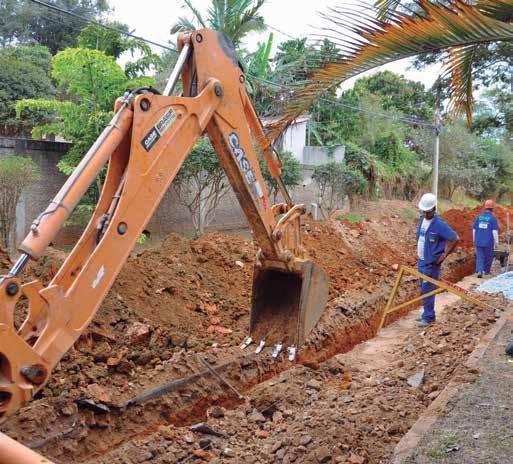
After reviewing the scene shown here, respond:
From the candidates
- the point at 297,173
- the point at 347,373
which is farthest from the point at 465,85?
the point at 297,173

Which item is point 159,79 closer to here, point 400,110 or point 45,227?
point 400,110

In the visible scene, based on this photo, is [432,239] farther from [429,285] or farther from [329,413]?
[329,413]

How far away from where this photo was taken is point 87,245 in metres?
3.84

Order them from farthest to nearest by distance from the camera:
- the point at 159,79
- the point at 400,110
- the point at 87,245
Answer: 1. the point at 400,110
2. the point at 159,79
3. the point at 87,245

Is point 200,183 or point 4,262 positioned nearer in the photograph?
point 4,262

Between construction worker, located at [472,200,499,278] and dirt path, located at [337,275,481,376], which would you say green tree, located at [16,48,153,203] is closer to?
dirt path, located at [337,275,481,376]

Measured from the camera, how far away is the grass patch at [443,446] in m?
3.69

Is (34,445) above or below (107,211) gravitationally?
below

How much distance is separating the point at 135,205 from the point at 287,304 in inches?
113

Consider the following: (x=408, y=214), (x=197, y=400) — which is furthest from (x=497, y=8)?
(x=408, y=214)

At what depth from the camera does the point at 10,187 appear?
9.27 metres

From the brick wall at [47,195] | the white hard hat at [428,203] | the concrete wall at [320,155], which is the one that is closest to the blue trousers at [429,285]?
the white hard hat at [428,203]

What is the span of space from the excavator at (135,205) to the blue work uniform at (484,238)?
7.75 meters

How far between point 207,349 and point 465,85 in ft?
13.7
